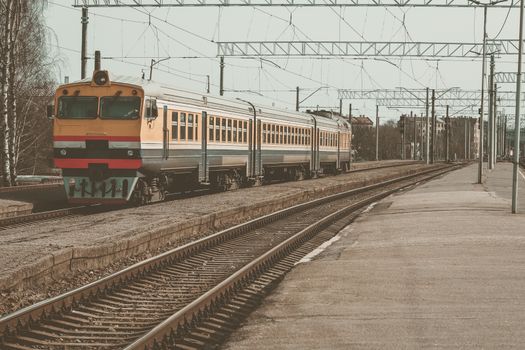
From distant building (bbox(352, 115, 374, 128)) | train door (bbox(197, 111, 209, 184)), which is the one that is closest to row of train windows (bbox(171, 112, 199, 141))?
train door (bbox(197, 111, 209, 184))

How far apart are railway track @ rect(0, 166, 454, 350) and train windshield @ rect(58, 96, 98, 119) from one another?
601 cm

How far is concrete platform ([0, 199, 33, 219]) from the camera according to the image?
19539 millimetres

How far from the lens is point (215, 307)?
968cm

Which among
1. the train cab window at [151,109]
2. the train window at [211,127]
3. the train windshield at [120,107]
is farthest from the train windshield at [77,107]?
the train window at [211,127]

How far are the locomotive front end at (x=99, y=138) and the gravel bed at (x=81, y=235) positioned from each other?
3.25ft

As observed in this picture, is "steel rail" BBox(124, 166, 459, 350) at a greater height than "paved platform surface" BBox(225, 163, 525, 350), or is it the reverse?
"paved platform surface" BBox(225, 163, 525, 350)

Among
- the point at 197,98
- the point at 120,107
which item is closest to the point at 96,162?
the point at 120,107

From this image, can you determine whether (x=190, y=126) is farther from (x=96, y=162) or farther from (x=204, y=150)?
(x=96, y=162)

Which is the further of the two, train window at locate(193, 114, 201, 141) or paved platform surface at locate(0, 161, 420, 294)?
train window at locate(193, 114, 201, 141)

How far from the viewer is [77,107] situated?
2116 centimetres

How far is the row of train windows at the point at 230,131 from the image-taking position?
75.2 feet

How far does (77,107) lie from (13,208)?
2895 millimetres

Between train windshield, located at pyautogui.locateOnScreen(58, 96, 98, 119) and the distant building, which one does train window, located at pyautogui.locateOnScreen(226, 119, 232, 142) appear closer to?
train windshield, located at pyautogui.locateOnScreen(58, 96, 98, 119)

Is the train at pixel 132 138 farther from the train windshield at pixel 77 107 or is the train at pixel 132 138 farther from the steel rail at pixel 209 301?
the steel rail at pixel 209 301
